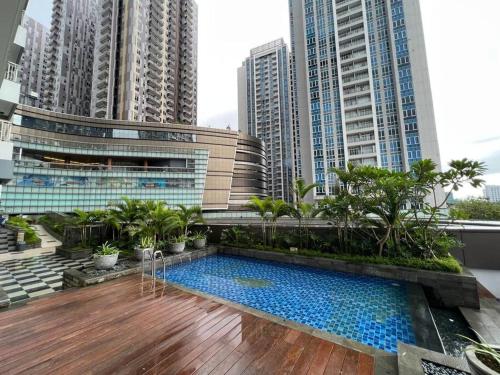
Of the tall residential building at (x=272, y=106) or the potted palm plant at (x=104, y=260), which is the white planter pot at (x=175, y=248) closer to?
the potted palm plant at (x=104, y=260)

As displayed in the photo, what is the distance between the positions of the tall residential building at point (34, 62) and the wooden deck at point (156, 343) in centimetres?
7662

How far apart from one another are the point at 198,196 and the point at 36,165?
21232mm

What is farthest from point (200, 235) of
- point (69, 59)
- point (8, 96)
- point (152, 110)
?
point (69, 59)

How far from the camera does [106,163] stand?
119ft

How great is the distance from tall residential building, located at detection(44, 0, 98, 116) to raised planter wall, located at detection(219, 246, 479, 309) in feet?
232

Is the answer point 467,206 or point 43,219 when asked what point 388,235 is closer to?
point 467,206

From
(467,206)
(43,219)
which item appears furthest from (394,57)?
(43,219)

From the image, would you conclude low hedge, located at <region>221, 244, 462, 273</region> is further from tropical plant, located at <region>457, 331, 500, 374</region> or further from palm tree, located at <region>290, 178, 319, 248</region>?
tropical plant, located at <region>457, 331, 500, 374</region>

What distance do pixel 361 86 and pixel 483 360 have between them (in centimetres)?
4650

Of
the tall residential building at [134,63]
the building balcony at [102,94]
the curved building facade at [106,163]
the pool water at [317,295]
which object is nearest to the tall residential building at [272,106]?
the tall residential building at [134,63]

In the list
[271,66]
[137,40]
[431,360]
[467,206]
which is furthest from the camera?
[271,66]

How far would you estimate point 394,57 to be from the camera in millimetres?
36781

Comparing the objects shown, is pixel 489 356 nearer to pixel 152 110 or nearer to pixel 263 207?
pixel 263 207

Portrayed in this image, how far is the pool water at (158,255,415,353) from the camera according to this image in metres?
4.27
